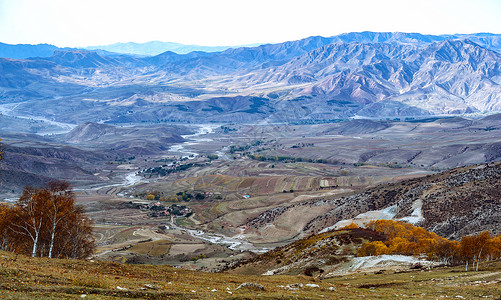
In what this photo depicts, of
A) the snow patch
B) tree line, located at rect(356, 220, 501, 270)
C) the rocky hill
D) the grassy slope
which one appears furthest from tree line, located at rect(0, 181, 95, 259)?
the snow patch

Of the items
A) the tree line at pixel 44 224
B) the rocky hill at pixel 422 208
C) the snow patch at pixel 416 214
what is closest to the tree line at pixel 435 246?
the rocky hill at pixel 422 208

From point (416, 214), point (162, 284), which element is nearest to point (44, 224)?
point (162, 284)

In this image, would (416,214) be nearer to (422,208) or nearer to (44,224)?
(422,208)

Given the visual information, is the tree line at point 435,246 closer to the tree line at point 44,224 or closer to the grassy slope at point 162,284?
the grassy slope at point 162,284

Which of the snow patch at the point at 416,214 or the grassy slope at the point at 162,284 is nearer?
the grassy slope at the point at 162,284

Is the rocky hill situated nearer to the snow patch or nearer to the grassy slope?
the snow patch

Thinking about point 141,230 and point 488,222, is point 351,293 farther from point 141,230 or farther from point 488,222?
point 141,230

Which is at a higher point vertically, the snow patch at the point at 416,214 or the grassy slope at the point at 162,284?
the grassy slope at the point at 162,284

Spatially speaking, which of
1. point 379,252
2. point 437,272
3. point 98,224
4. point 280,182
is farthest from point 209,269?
point 280,182
